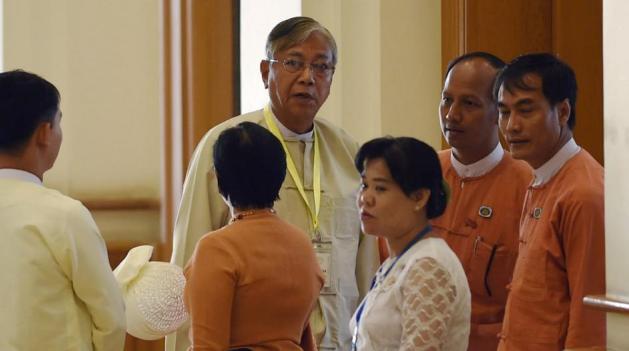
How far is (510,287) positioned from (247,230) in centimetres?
66

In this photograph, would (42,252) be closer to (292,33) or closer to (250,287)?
(250,287)

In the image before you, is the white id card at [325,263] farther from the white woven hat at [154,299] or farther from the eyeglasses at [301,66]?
the eyeglasses at [301,66]

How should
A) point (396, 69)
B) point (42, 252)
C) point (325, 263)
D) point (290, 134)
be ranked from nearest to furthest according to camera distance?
point (42, 252) → point (325, 263) → point (290, 134) → point (396, 69)

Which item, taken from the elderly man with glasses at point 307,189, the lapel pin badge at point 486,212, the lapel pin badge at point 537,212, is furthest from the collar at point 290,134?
the lapel pin badge at point 537,212

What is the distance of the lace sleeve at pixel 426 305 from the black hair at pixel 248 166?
1.28 feet

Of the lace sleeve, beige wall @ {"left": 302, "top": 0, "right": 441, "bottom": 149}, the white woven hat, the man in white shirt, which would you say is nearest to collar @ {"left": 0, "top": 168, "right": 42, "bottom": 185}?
the man in white shirt

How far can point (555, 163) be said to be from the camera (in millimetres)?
2537

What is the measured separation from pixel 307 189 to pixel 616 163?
3.30 ft

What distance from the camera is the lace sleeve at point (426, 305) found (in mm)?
2227

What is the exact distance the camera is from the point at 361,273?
3.13 meters

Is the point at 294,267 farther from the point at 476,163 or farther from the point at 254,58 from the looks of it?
the point at 254,58

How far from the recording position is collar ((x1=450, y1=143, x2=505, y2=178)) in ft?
9.62

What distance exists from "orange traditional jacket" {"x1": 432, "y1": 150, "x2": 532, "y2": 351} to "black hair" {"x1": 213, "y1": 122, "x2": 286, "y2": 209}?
650 mm

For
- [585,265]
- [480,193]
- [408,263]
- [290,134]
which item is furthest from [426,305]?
[290,134]
